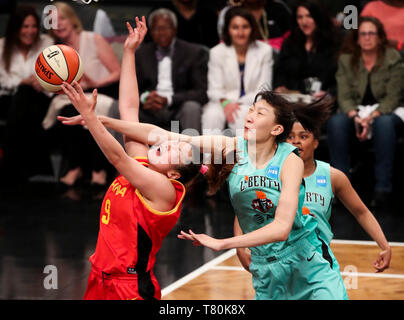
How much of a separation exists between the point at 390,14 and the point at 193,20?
6.75ft

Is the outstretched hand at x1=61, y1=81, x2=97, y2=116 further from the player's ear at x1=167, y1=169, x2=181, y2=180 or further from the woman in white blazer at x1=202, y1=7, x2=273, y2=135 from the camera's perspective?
the woman in white blazer at x1=202, y1=7, x2=273, y2=135

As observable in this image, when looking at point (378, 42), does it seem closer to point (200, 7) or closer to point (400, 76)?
point (400, 76)

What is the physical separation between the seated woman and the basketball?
12.4 feet

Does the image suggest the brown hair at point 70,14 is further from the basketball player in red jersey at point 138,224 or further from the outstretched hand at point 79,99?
the outstretched hand at point 79,99

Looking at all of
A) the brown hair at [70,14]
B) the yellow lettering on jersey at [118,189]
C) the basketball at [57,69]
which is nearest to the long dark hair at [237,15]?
the brown hair at [70,14]

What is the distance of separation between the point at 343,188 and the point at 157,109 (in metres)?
3.56

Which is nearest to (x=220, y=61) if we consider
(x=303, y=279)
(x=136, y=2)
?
(x=136, y=2)

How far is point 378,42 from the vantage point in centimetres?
722

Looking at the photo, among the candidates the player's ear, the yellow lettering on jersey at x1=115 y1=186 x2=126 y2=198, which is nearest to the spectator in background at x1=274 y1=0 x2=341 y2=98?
the player's ear

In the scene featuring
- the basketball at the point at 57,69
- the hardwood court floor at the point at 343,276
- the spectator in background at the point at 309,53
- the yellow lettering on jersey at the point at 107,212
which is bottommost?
the hardwood court floor at the point at 343,276

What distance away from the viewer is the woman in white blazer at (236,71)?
7238 millimetres

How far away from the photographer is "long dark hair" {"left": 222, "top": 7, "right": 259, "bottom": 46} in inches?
287

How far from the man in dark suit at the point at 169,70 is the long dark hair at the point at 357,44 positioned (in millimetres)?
1418

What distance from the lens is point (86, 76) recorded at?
7750mm
